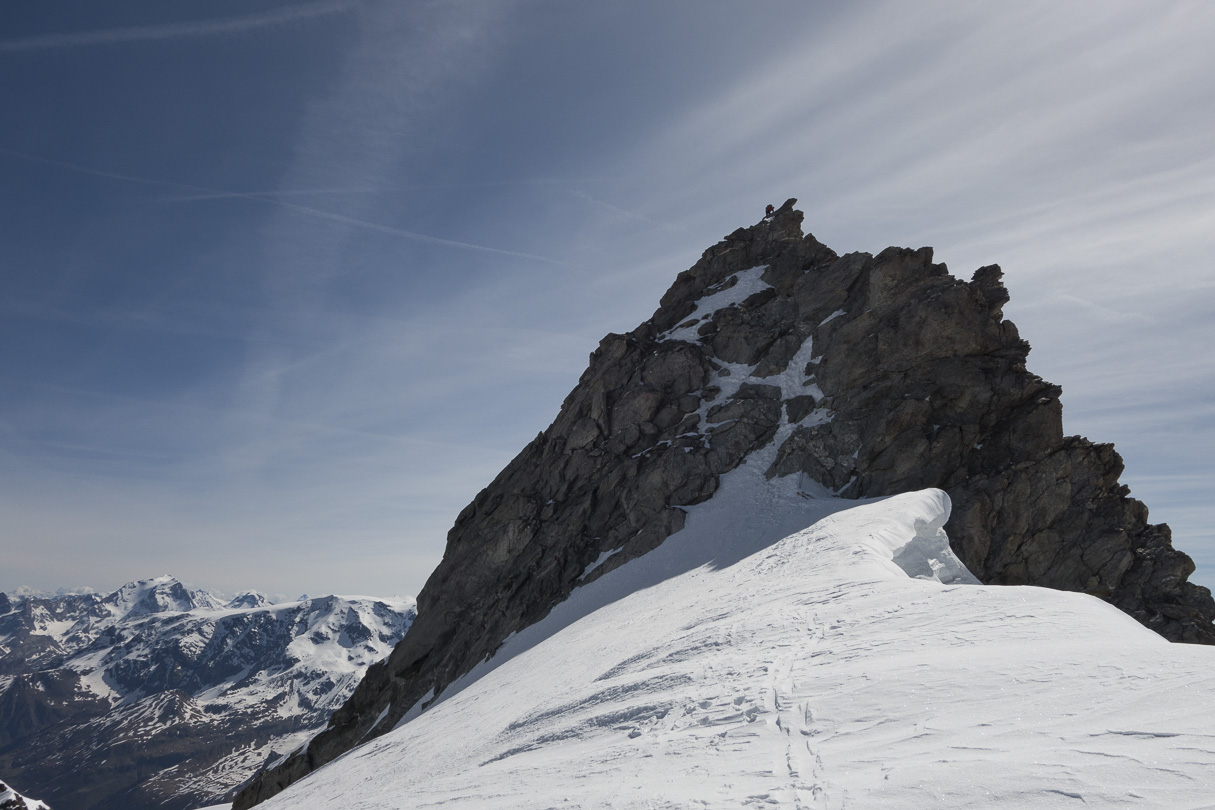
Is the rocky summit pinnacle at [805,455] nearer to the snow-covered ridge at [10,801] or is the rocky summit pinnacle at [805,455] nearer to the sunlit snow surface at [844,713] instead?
the sunlit snow surface at [844,713]

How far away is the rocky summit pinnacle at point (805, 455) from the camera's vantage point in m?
31.5

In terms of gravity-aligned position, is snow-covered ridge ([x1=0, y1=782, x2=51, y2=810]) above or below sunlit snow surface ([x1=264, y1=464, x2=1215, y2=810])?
below

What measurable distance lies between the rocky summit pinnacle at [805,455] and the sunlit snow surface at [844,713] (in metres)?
13.5

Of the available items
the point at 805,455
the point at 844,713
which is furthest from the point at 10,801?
the point at 844,713

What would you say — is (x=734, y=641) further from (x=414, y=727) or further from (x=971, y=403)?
(x=971, y=403)

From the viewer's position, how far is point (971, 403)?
122 feet

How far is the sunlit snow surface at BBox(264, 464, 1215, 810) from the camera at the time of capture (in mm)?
6656

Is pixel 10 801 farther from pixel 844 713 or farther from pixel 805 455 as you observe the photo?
pixel 844 713

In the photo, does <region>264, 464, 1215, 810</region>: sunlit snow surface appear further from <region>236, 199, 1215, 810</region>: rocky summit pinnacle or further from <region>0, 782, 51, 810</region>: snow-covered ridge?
<region>0, 782, 51, 810</region>: snow-covered ridge

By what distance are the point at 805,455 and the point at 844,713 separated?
30.6 m

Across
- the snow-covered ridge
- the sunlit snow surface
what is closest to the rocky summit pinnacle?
the sunlit snow surface

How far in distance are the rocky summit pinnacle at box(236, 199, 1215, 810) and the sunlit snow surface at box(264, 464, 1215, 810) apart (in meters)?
13.5

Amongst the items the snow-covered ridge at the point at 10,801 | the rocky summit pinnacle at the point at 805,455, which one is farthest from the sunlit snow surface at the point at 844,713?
the snow-covered ridge at the point at 10,801

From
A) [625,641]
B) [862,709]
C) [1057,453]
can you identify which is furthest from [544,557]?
[862,709]
